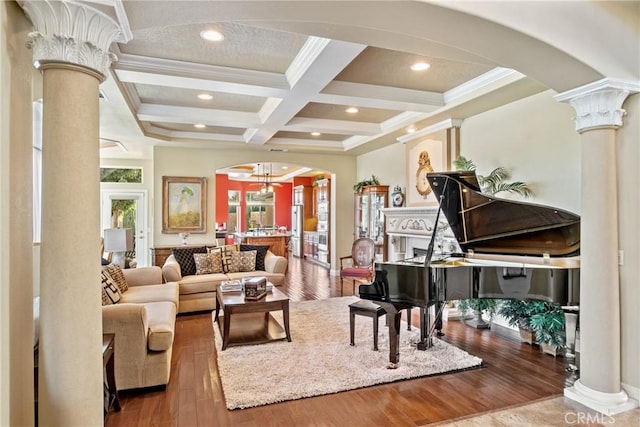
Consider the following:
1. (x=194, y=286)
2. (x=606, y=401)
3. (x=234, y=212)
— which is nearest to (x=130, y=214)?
(x=194, y=286)

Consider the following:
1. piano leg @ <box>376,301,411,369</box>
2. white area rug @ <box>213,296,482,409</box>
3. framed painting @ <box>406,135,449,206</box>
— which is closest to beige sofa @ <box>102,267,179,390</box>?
white area rug @ <box>213,296,482,409</box>

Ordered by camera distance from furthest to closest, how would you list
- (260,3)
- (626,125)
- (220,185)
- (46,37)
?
1. (220,185)
2. (626,125)
3. (260,3)
4. (46,37)

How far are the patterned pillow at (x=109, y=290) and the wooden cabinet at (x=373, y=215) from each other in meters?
4.74

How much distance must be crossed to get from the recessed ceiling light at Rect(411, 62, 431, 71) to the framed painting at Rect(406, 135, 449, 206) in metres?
1.84

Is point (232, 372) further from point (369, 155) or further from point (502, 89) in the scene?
point (369, 155)

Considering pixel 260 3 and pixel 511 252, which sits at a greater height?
pixel 260 3

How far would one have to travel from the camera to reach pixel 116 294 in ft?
13.4

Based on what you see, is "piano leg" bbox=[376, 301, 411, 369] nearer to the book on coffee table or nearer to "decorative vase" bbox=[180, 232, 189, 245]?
the book on coffee table

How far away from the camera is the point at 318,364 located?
361 cm

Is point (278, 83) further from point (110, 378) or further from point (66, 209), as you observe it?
point (110, 378)

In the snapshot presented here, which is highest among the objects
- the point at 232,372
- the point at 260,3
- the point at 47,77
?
the point at 260,3

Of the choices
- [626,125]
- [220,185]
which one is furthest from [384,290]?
[220,185]

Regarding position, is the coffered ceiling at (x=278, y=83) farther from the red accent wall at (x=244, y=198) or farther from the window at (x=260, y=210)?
the window at (x=260, y=210)

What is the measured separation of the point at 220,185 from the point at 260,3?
38.6 feet
